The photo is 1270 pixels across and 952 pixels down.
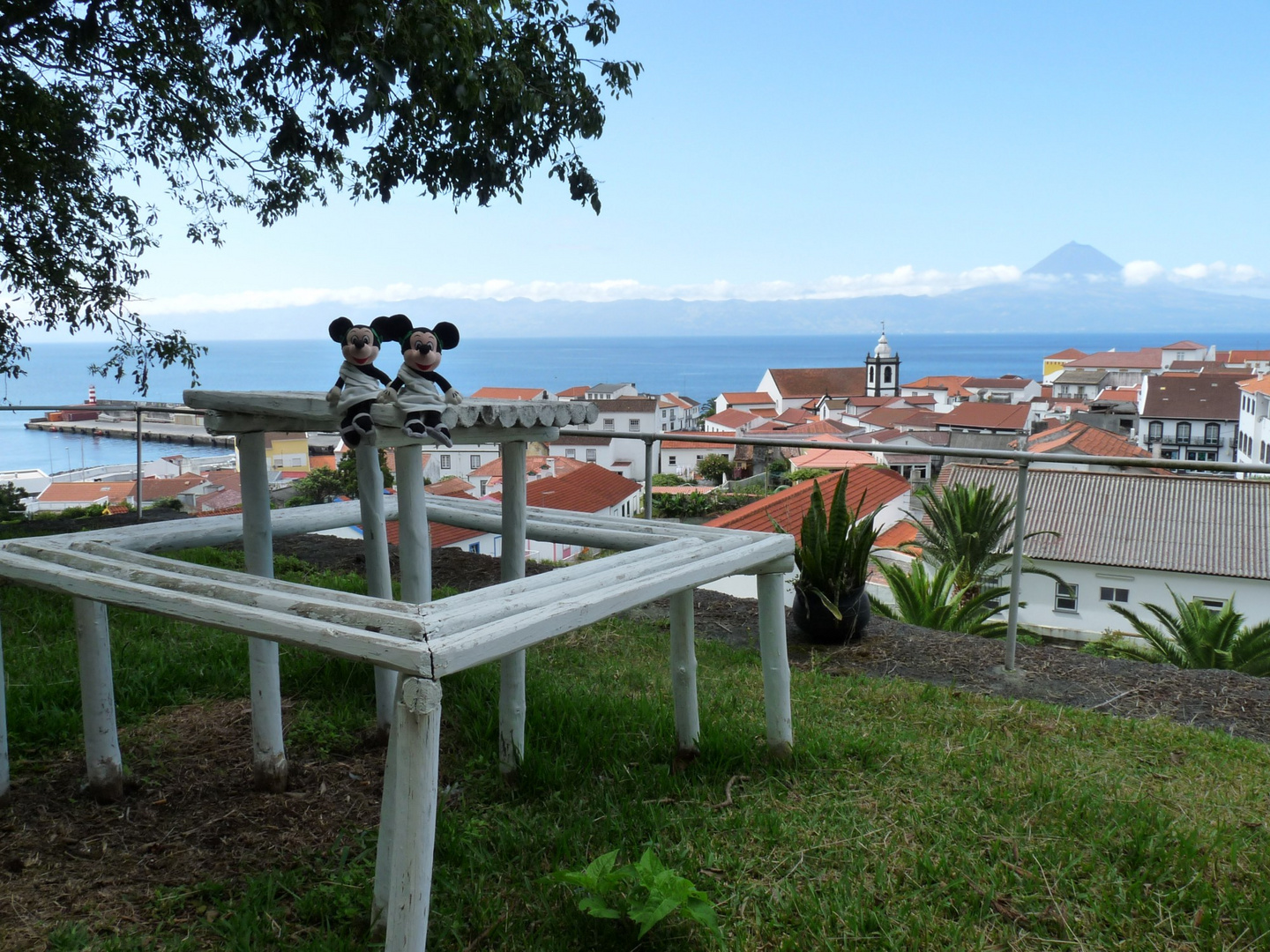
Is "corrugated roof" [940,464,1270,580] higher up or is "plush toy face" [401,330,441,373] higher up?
"plush toy face" [401,330,441,373]

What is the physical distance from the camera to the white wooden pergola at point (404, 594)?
1.52 metres

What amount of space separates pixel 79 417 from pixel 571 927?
8020mm

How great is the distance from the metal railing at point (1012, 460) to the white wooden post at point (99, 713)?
1528 mm

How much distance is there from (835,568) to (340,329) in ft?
10.5

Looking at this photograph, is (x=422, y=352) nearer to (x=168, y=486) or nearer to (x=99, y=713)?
(x=99, y=713)

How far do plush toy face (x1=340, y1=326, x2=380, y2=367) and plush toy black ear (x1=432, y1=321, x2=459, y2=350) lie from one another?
15 centimetres

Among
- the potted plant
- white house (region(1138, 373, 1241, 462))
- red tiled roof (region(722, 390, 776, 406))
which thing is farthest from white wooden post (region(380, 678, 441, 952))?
red tiled roof (region(722, 390, 776, 406))

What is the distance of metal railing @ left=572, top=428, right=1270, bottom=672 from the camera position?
3445 millimetres

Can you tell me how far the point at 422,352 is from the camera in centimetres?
207

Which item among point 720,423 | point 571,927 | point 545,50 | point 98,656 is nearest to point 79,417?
point 545,50

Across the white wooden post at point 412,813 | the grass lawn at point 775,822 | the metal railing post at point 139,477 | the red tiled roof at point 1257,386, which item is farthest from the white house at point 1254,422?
the white wooden post at point 412,813

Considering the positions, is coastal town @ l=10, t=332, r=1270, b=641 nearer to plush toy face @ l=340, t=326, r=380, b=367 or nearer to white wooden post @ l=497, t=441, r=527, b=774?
white wooden post @ l=497, t=441, r=527, b=774

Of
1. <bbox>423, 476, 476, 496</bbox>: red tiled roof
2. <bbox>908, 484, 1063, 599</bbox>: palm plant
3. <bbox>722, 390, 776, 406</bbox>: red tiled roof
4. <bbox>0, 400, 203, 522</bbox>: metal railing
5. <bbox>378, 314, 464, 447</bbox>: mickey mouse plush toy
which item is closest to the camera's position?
<bbox>378, 314, 464, 447</bbox>: mickey mouse plush toy

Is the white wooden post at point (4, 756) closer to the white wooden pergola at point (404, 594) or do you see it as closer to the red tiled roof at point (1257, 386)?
the white wooden pergola at point (404, 594)
